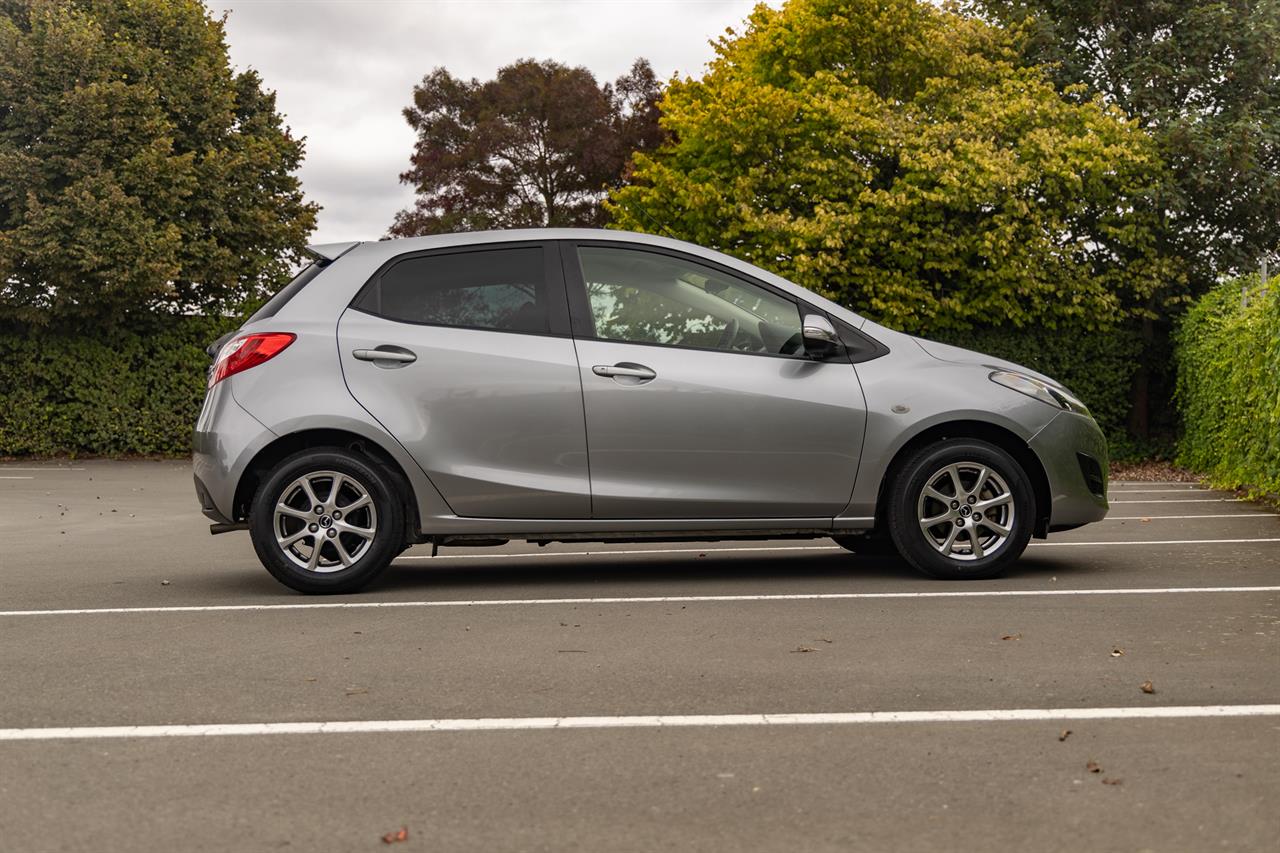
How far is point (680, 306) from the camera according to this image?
→ 26.2 feet

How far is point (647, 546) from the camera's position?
412 inches

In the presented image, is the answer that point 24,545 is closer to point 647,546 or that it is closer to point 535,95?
point 647,546

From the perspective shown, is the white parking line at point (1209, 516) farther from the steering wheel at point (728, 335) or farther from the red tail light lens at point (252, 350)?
the red tail light lens at point (252, 350)

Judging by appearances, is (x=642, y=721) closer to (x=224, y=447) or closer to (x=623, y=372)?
(x=623, y=372)

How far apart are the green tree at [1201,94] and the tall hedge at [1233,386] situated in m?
5.01

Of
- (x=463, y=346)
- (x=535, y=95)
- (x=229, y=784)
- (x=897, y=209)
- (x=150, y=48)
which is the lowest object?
(x=229, y=784)

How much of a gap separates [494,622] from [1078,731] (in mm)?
3040

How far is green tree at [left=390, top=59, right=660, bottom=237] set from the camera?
43406 millimetres

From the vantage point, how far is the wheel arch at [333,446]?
7699 mm

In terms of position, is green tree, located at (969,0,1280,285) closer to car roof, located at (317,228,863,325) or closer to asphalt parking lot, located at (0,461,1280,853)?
asphalt parking lot, located at (0,461,1280,853)

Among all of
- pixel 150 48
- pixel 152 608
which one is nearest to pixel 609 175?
pixel 150 48

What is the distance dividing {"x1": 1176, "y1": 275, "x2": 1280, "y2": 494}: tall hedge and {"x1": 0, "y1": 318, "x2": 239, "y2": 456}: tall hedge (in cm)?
1559

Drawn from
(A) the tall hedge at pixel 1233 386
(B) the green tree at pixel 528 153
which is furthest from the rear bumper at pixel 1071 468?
(B) the green tree at pixel 528 153

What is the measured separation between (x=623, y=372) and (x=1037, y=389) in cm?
228
